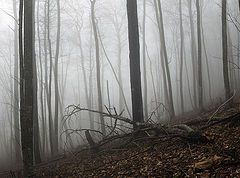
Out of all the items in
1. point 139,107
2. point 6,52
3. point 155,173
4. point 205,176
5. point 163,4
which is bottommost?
point 155,173

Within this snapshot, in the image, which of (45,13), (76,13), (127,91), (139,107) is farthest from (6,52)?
(127,91)

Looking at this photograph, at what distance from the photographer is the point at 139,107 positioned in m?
5.51

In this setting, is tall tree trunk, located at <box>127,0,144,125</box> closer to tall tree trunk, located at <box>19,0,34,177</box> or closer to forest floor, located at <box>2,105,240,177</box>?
forest floor, located at <box>2,105,240,177</box>

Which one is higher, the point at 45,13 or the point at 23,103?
the point at 45,13

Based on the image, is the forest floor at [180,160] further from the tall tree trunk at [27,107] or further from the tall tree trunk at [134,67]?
the tall tree trunk at [134,67]

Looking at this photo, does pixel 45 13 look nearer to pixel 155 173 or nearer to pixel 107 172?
pixel 107 172

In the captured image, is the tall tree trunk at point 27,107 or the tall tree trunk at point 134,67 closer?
the tall tree trunk at point 27,107

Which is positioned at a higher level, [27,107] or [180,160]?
[27,107]

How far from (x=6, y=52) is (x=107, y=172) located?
19.8 meters

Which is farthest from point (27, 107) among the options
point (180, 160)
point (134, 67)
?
point (180, 160)

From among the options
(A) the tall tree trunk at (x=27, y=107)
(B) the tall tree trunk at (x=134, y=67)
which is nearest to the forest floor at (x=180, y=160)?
(A) the tall tree trunk at (x=27, y=107)

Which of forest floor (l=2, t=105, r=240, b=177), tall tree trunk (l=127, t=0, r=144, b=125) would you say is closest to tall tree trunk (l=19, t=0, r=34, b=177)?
forest floor (l=2, t=105, r=240, b=177)

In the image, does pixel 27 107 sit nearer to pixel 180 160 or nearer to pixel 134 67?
pixel 134 67

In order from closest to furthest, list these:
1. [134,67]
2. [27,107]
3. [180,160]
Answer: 1. [180,160]
2. [27,107]
3. [134,67]
